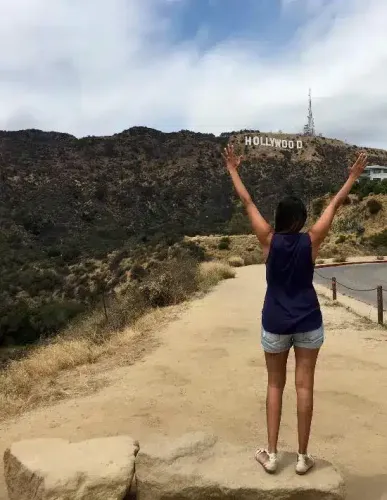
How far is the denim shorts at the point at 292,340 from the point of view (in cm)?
365

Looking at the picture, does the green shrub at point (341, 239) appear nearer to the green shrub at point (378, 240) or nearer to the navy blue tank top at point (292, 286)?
the green shrub at point (378, 240)

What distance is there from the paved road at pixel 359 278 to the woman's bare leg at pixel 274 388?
10.3m

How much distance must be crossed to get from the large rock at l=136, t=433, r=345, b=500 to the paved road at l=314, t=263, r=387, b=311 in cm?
1029

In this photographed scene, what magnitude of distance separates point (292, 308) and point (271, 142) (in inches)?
3263

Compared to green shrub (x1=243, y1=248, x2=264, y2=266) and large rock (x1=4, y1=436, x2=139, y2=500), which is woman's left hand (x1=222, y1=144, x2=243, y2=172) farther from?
green shrub (x1=243, y1=248, x2=264, y2=266)

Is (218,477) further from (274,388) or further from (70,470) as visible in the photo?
(70,470)

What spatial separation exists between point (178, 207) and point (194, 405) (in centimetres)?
6034

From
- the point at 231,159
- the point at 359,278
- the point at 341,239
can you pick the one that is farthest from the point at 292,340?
the point at 341,239

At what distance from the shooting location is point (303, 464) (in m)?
3.69

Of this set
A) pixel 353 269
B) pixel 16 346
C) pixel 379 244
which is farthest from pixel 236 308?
pixel 379 244

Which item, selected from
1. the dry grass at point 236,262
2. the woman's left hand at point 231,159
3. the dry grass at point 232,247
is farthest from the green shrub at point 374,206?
the woman's left hand at point 231,159

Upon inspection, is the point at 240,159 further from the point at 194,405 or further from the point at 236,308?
the point at 236,308

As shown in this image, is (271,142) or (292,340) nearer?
(292,340)

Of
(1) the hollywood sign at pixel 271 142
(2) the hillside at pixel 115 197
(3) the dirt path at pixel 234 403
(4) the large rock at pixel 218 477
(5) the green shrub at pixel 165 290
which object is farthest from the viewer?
(1) the hollywood sign at pixel 271 142
